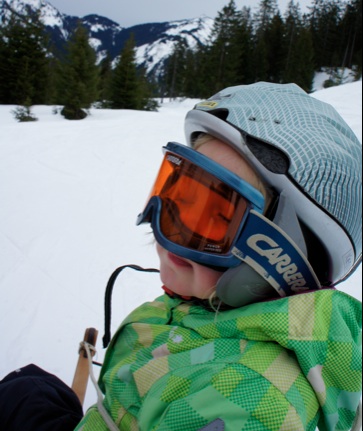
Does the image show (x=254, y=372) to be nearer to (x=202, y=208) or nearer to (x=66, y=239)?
(x=202, y=208)

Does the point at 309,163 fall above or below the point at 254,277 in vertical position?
above

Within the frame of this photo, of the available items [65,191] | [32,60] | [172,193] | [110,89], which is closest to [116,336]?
[172,193]

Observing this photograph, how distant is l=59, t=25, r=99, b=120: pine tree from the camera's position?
66.5ft

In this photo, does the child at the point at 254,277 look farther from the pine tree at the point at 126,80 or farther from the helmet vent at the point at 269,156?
A: the pine tree at the point at 126,80

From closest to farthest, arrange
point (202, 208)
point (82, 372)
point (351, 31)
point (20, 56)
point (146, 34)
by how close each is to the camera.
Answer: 1. point (202, 208)
2. point (82, 372)
3. point (20, 56)
4. point (351, 31)
5. point (146, 34)

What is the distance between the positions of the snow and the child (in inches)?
14.4

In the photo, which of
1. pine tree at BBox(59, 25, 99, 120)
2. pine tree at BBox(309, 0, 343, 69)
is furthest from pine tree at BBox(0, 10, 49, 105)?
pine tree at BBox(309, 0, 343, 69)

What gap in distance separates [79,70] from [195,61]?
2309 centimetres

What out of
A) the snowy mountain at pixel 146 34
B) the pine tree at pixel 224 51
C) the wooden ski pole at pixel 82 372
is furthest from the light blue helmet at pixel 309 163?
the snowy mountain at pixel 146 34

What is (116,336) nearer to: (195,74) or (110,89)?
(110,89)

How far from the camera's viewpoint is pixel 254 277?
1046 mm

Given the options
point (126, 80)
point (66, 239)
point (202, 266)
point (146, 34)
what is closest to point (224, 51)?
point (126, 80)

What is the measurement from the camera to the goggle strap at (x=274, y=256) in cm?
101

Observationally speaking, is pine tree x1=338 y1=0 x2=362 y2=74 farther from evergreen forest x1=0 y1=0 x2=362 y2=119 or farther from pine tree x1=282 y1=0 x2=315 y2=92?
pine tree x1=282 y1=0 x2=315 y2=92
